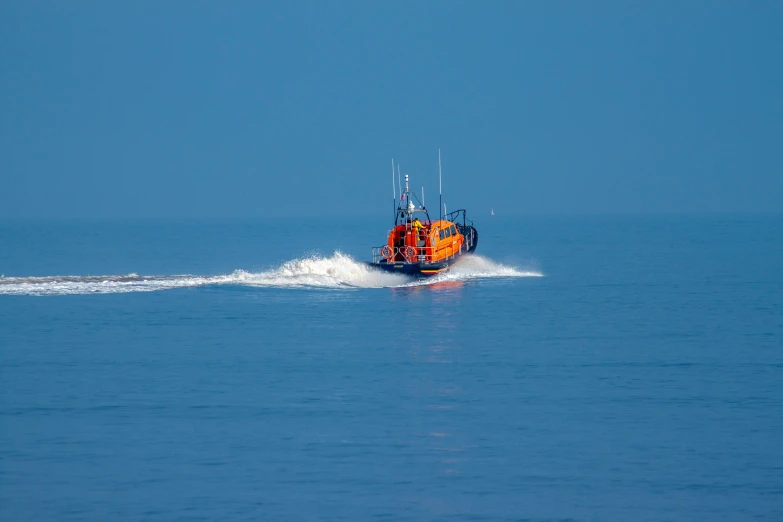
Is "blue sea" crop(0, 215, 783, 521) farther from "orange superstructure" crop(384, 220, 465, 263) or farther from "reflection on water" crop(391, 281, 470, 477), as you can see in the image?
"orange superstructure" crop(384, 220, 465, 263)

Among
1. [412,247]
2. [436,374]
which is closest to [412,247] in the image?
[412,247]

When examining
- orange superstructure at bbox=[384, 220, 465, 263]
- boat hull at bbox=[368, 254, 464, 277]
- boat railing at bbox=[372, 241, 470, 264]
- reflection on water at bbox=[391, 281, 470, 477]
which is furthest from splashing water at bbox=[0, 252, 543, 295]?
reflection on water at bbox=[391, 281, 470, 477]

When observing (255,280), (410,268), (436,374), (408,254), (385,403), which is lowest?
(385,403)

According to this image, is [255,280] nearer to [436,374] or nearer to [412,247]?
[412,247]

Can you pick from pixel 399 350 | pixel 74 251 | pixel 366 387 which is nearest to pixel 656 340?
pixel 399 350

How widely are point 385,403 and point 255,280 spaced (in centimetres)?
2525

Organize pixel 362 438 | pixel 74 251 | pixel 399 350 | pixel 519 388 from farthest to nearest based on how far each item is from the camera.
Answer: pixel 74 251
pixel 399 350
pixel 519 388
pixel 362 438

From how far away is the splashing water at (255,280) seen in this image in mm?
43125

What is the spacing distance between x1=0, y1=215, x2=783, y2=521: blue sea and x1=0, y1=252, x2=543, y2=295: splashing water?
0.21 m

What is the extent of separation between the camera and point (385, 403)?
75.8ft

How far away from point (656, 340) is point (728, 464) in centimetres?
1365

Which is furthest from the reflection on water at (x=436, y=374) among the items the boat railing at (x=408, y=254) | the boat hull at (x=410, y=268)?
the boat railing at (x=408, y=254)

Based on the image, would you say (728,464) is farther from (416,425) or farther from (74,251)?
(74,251)

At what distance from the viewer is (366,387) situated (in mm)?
24875
